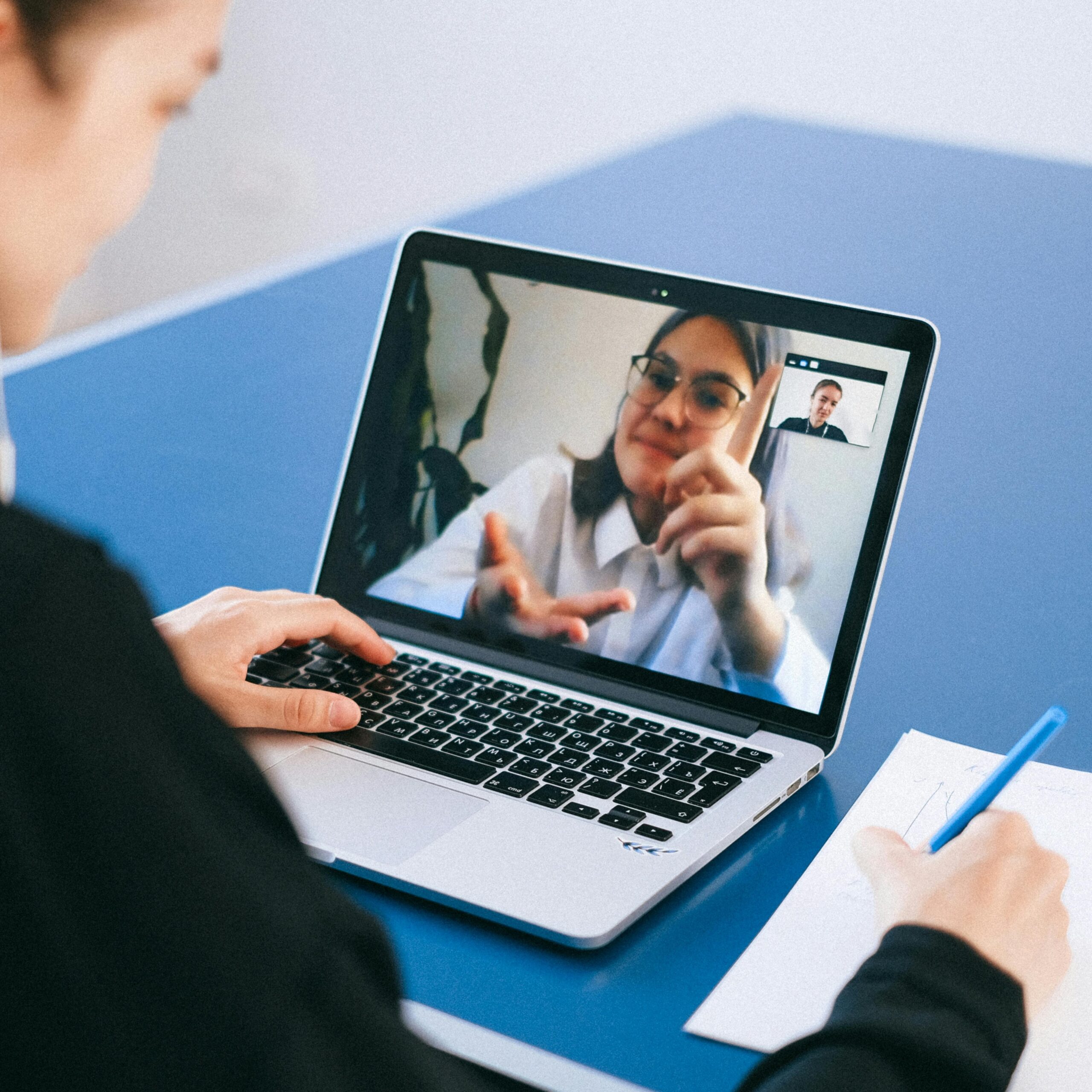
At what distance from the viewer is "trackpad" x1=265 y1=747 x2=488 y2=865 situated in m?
0.71

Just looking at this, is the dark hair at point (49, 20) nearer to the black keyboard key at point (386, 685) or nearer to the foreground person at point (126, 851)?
the foreground person at point (126, 851)

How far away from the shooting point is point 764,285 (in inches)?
62.1

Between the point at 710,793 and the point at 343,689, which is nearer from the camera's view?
the point at 710,793

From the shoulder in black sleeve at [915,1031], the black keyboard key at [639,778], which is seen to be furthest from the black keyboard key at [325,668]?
the shoulder in black sleeve at [915,1031]

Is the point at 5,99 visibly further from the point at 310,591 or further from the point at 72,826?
the point at 310,591

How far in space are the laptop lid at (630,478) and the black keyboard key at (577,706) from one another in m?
0.02

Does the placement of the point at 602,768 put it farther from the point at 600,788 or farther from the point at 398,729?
the point at 398,729

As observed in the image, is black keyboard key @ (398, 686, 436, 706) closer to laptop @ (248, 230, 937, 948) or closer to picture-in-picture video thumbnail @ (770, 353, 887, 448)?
laptop @ (248, 230, 937, 948)

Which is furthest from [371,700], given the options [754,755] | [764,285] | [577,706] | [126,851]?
[764,285]

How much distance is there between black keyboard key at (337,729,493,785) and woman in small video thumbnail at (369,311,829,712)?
13cm

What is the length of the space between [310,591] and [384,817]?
29cm

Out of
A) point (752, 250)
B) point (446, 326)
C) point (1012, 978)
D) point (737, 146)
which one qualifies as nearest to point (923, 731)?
point (1012, 978)

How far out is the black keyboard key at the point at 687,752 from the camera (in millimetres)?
793

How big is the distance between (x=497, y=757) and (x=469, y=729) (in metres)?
0.04
